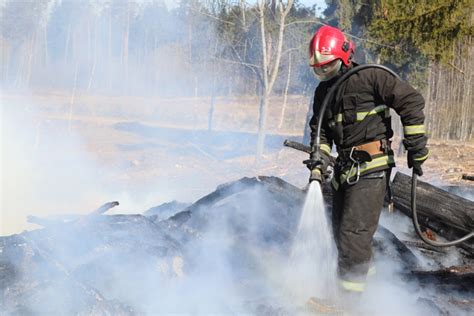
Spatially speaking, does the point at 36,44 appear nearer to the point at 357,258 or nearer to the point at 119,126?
the point at 119,126

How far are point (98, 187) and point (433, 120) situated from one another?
11.9 m

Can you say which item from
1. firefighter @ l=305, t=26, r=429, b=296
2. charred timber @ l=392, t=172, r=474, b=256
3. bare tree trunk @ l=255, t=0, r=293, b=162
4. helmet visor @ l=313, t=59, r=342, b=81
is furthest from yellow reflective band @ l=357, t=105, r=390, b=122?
bare tree trunk @ l=255, t=0, r=293, b=162

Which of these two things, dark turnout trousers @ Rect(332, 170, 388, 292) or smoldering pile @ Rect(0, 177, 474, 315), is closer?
smoldering pile @ Rect(0, 177, 474, 315)

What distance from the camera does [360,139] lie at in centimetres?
371

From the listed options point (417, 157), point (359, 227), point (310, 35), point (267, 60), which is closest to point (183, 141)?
point (310, 35)

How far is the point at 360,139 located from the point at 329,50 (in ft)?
2.07

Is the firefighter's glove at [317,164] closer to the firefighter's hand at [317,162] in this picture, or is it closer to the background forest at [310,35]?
the firefighter's hand at [317,162]

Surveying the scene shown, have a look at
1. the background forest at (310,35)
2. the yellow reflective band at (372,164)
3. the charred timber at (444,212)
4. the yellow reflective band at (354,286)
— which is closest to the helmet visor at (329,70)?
the yellow reflective band at (372,164)

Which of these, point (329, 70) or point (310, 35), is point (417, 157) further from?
point (310, 35)

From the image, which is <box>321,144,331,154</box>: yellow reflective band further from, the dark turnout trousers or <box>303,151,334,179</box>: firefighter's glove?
the dark turnout trousers

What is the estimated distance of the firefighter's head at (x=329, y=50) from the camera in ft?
11.6

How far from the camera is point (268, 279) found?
408cm

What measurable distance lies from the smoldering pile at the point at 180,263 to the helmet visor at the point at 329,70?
1416 mm

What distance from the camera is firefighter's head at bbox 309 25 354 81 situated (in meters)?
3.54
